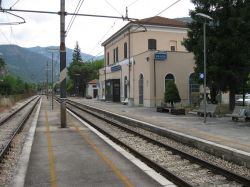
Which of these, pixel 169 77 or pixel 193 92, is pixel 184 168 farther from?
pixel 193 92

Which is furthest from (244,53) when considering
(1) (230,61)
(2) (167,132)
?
(2) (167,132)

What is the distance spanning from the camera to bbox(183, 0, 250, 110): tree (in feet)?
93.5

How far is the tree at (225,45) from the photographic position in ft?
93.5

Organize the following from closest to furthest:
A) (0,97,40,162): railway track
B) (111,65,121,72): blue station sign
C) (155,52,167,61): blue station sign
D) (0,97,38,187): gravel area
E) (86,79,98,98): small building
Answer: (0,97,38,187): gravel area, (0,97,40,162): railway track, (155,52,167,61): blue station sign, (111,65,121,72): blue station sign, (86,79,98,98): small building

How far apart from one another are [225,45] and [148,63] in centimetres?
1540

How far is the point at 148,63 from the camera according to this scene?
43594 millimetres

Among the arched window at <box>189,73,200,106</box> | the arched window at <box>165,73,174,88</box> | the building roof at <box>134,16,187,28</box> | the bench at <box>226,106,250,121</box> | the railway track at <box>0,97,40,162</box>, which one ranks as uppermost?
the building roof at <box>134,16,187,28</box>

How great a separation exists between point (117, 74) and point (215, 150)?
160 feet

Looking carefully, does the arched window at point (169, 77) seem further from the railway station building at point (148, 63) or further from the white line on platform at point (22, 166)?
the white line on platform at point (22, 166)

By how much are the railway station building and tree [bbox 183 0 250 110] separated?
4.78m

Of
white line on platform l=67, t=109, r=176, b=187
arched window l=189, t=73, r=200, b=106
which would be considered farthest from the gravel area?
arched window l=189, t=73, r=200, b=106

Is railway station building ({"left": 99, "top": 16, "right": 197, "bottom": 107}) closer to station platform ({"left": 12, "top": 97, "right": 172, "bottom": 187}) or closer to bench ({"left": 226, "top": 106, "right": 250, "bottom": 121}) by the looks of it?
bench ({"left": 226, "top": 106, "right": 250, "bottom": 121})

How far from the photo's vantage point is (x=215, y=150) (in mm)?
12500

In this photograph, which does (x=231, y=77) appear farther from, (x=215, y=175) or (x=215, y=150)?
(x=215, y=175)
